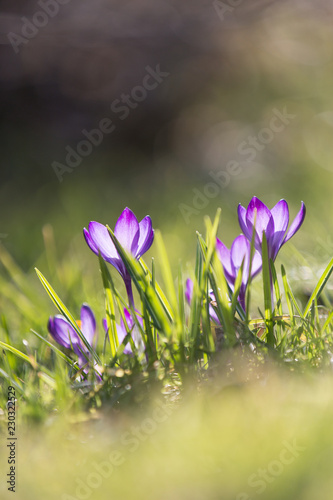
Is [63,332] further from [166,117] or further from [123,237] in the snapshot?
[166,117]

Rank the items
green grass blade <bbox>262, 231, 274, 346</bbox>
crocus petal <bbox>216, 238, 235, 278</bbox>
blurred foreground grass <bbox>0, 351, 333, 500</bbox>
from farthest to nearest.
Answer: crocus petal <bbox>216, 238, 235, 278</bbox>
green grass blade <bbox>262, 231, 274, 346</bbox>
blurred foreground grass <bbox>0, 351, 333, 500</bbox>

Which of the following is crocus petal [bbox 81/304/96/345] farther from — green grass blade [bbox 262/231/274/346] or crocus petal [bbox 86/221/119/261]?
green grass blade [bbox 262/231/274/346]

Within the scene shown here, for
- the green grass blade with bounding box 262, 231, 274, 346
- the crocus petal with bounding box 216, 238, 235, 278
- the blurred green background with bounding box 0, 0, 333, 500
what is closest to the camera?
the green grass blade with bounding box 262, 231, 274, 346

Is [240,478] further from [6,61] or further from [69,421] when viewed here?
[6,61]

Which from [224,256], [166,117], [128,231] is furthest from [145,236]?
[166,117]

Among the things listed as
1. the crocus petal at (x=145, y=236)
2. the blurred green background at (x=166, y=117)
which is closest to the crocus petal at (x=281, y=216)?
the crocus petal at (x=145, y=236)

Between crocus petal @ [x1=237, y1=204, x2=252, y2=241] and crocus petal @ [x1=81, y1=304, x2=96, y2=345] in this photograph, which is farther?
crocus petal @ [x1=81, y1=304, x2=96, y2=345]

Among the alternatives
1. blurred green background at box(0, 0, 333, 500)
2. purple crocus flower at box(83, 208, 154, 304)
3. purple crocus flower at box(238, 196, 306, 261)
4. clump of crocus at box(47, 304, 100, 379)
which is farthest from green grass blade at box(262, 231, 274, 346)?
blurred green background at box(0, 0, 333, 500)

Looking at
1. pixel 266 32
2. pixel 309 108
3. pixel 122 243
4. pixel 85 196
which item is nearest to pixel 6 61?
pixel 85 196
